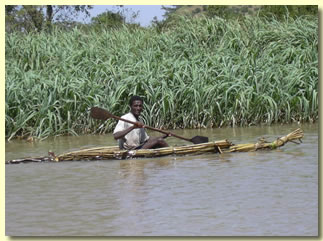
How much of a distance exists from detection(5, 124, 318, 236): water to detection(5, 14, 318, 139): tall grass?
1708 mm

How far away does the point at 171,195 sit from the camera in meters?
7.04

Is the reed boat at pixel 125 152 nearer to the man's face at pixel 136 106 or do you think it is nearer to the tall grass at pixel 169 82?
the man's face at pixel 136 106

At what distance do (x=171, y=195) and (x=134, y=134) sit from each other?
2314 mm

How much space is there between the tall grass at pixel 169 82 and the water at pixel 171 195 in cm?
171

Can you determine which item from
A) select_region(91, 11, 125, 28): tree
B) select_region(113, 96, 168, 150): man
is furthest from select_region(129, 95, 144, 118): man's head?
select_region(91, 11, 125, 28): tree

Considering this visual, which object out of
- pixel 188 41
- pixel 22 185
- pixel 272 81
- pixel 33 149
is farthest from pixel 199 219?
pixel 188 41

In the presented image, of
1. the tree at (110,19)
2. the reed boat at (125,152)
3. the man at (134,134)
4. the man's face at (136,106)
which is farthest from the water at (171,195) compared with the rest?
the tree at (110,19)

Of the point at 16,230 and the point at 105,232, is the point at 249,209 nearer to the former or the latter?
the point at 105,232

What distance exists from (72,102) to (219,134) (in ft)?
7.18

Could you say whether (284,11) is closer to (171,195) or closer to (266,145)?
(266,145)

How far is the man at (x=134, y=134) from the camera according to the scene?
354 inches

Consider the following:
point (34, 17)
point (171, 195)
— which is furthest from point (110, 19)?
point (171, 195)

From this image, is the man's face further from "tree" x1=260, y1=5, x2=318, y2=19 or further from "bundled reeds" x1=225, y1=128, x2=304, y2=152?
"tree" x1=260, y1=5, x2=318, y2=19

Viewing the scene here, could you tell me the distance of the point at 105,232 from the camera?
570 cm
